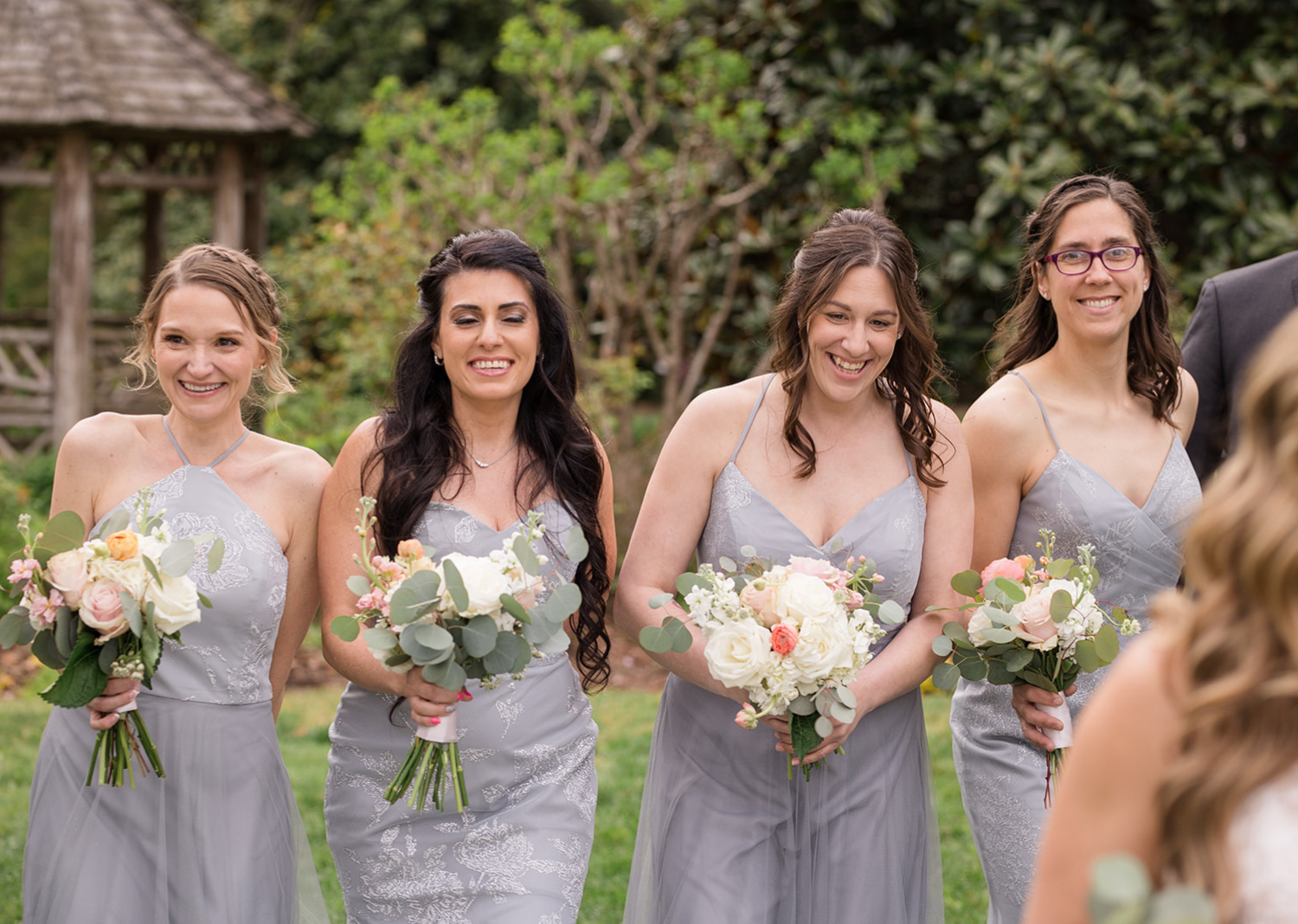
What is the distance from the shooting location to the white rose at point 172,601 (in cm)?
331

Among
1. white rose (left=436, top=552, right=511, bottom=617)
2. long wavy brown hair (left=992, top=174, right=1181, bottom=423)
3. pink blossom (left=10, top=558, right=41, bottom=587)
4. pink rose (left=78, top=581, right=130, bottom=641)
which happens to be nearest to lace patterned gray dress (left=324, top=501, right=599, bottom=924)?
white rose (left=436, top=552, right=511, bottom=617)

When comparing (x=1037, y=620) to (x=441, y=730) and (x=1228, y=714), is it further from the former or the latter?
(x=1228, y=714)

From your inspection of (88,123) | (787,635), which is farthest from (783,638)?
(88,123)

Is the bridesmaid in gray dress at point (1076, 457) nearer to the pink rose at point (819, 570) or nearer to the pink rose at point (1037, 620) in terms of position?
the pink rose at point (1037, 620)

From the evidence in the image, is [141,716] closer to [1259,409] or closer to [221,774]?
[221,774]

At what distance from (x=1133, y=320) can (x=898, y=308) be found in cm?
103

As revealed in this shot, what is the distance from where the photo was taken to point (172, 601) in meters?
3.31

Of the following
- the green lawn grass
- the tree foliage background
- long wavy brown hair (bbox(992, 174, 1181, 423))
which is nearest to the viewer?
long wavy brown hair (bbox(992, 174, 1181, 423))

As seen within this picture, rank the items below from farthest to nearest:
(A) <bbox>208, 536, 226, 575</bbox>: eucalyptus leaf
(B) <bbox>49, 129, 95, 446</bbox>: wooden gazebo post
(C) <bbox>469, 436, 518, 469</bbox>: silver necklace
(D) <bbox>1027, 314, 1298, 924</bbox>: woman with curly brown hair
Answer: (B) <bbox>49, 129, 95, 446</bbox>: wooden gazebo post < (C) <bbox>469, 436, 518, 469</bbox>: silver necklace < (A) <bbox>208, 536, 226, 575</bbox>: eucalyptus leaf < (D) <bbox>1027, 314, 1298, 924</bbox>: woman with curly brown hair

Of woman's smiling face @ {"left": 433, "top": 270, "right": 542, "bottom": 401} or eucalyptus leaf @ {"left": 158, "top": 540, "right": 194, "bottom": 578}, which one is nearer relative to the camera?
eucalyptus leaf @ {"left": 158, "top": 540, "right": 194, "bottom": 578}

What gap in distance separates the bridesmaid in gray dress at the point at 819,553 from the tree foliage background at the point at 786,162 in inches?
244

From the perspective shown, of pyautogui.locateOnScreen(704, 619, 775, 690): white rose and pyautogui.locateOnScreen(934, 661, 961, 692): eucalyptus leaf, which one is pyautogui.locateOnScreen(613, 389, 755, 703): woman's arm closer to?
pyautogui.locateOnScreen(704, 619, 775, 690): white rose

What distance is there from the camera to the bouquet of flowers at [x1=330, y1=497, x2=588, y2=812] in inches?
128

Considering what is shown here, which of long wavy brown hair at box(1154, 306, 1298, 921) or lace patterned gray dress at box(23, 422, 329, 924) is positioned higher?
long wavy brown hair at box(1154, 306, 1298, 921)
